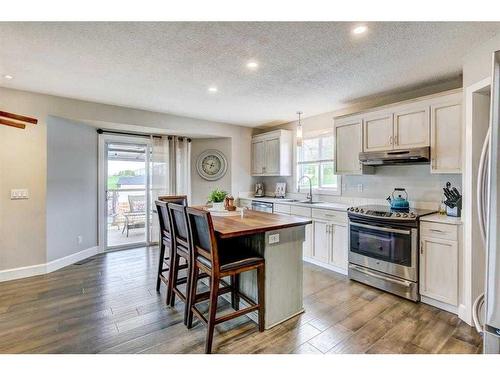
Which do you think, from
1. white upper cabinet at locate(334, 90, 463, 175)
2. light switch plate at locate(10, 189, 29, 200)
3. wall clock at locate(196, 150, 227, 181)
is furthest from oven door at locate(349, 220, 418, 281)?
light switch plate at locate(10, 189, 29, 200)

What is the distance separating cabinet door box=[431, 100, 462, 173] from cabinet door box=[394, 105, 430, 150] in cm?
7

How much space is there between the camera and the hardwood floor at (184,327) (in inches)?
76.5

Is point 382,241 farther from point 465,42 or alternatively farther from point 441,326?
point 465,42

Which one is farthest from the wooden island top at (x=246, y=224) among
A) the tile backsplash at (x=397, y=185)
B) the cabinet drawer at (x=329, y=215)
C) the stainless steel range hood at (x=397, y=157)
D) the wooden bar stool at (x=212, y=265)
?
the tile backsplash at (x=397, y=185)

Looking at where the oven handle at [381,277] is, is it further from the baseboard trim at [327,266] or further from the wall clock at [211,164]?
the wall clock at [211,164]

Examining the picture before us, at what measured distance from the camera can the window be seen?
4.34 meters

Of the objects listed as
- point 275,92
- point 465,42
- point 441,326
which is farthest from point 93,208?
point 465,42

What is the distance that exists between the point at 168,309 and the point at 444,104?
360cm

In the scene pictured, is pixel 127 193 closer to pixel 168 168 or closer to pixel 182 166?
pixel 168 168

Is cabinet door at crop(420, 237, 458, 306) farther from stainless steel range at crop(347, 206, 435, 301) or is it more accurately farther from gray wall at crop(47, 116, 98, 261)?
gray wall at crop(47, 116, 98, 261)

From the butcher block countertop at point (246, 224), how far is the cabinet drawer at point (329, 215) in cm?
127

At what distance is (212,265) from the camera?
192cm

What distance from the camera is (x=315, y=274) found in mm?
3480

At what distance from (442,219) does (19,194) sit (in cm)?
503
